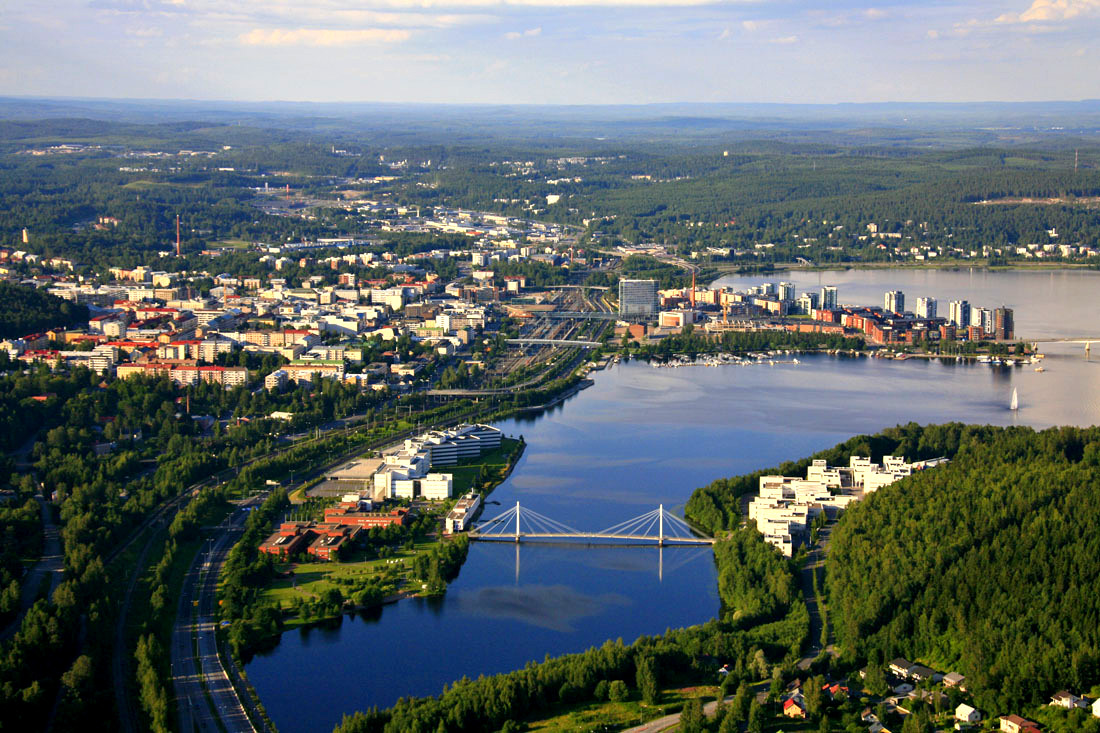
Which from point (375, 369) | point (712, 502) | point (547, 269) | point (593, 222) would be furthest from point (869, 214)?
point (712, 502)

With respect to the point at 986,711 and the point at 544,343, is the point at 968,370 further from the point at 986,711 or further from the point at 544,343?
the point at 986,711

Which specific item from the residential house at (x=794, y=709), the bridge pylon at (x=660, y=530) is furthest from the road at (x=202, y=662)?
the bridge pylon at (x=660, y=530)

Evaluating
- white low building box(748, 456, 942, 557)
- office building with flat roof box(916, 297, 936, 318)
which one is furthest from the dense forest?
office building with flat roof box(916, 297, 936, 318)

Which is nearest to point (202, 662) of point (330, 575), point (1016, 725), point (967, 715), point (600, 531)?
point (330, 575)

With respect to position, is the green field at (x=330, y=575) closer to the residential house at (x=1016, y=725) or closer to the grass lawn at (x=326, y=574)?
the grass lawn at (x=326, y=574)

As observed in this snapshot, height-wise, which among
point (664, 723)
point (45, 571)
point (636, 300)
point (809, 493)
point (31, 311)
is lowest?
point (664, 723)

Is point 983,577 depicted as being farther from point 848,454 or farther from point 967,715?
point 848,454
